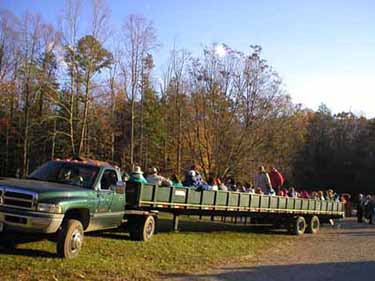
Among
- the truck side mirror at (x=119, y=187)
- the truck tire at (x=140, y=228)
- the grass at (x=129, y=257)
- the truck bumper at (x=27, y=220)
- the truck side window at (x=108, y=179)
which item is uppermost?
the truck side window at (x=108, y=179)

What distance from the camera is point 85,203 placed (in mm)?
11086

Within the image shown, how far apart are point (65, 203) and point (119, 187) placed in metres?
2.47

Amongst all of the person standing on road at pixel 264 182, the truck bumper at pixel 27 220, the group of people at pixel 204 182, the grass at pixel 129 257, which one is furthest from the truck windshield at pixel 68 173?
the person standing on road at pixel 264 182

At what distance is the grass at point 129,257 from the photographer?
9156 millimetres

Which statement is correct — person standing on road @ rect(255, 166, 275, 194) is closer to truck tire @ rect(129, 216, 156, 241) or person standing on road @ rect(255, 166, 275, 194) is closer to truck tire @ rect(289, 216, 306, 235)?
truck tire @ rect(289, 216, 306, 235)

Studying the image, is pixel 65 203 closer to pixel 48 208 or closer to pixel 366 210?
pixel 48 208

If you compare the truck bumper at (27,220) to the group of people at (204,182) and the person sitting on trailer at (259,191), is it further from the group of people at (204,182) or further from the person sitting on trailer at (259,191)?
the person sitting on trailer at (259,191)

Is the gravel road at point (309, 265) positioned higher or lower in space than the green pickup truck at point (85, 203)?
lower

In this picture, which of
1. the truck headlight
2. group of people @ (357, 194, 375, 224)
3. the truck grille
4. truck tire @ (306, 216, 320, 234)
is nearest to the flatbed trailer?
truck tire @ (306, 216, 320, 234)

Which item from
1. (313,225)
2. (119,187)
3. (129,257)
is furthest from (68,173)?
(313,225)

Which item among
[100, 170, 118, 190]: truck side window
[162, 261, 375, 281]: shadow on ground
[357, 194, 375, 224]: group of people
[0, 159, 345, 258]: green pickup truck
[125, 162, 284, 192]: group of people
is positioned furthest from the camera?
[357, 194, 375, 224]: group of people

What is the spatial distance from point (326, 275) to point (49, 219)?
593 cm

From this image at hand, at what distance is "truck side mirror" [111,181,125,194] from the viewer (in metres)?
12.5

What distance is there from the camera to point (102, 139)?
153 ft
